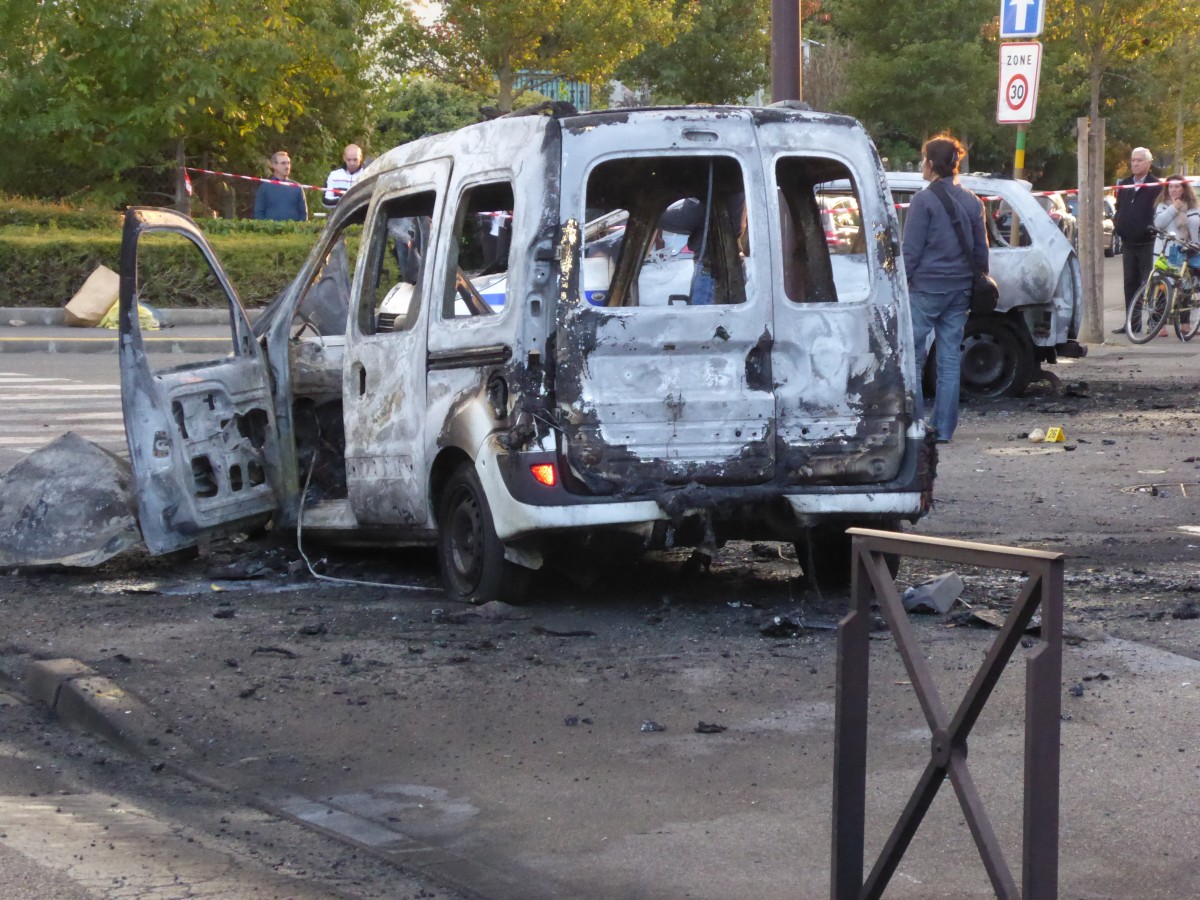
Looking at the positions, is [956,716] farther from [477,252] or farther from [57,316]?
[57,316]

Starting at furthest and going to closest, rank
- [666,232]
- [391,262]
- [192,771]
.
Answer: [391,262], [666,232], [192,771]

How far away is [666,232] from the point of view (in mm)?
7836

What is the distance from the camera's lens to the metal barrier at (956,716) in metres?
3.10

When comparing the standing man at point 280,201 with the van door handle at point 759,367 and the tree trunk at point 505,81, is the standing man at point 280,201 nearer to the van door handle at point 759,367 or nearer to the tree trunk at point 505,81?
the tree trunk at point 505,81

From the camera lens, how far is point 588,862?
4391mm

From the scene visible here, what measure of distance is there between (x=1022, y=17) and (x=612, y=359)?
38.0 feet

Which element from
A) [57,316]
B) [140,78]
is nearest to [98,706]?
[57,316]

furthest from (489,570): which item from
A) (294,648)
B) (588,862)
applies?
(588,862)

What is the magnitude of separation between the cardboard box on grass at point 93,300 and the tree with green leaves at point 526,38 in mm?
17023

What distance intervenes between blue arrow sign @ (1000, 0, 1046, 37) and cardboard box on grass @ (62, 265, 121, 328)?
10.6 meters

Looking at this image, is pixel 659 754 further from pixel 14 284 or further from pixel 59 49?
pixel 59 49

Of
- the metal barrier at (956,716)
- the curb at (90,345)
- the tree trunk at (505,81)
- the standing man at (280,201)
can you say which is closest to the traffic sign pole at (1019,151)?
the curb at (90,345)

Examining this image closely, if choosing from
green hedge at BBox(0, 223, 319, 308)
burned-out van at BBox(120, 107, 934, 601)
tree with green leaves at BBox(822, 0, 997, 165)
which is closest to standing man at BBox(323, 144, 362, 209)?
green hedge at BBox(0, 223, 319, 308)

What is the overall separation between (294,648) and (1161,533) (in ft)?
14.5
